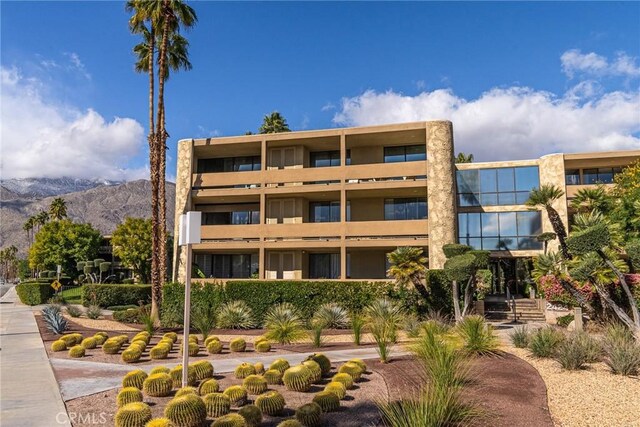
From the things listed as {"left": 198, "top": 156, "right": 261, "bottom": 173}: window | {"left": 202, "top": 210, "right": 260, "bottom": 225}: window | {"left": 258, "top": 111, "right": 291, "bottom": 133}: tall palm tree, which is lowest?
{"left": 202, "top": 210, "right": 260, "bottom": 225}: window

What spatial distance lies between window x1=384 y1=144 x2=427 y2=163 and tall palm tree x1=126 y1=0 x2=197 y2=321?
47.2 ft

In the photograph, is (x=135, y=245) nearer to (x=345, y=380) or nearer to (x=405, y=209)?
(x=405, y=209)

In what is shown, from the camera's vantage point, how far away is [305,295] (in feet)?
73.9

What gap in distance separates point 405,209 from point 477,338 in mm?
18784

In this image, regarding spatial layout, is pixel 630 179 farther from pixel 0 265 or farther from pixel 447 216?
pixel 0 265

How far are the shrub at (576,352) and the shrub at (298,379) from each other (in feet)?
20.9

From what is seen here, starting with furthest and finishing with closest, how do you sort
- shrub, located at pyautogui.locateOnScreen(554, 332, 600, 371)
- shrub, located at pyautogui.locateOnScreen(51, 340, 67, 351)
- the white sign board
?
1. shrub, located at pyautogui.locateOnScreen(51, 340, 67, 351)
2. shrub, located at pyautogui.locateOnScreen(554, 332, 600, 371)
3. the white sign board

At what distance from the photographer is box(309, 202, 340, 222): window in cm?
3222

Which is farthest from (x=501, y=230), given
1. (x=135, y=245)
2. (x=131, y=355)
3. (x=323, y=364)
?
(x=135, y=245)

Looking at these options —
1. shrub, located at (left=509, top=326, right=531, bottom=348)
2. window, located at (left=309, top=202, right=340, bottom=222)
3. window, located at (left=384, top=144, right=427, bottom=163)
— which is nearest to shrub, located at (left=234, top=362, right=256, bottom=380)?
shrub, located at (left=509, top=326, right=531, bottom=348)

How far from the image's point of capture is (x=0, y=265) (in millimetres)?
152000

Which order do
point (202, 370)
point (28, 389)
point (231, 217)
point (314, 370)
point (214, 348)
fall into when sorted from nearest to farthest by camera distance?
point (28, 389), point (314, 370), point (202, 370), point (214, 348), point (231, 217)

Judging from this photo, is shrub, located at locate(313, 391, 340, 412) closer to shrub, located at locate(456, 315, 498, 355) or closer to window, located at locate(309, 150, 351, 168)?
shrub, located at locate(456, 315, 498, 355)

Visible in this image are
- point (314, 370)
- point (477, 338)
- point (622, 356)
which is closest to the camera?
point (314, 370)
